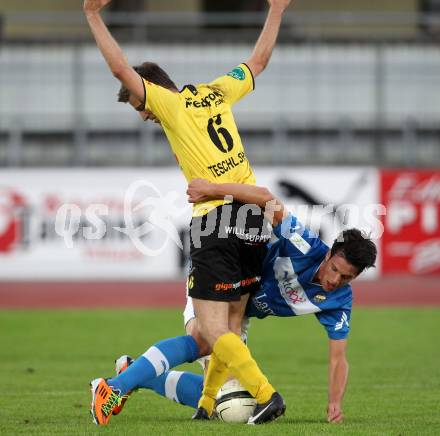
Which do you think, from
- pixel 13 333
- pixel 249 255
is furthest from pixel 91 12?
pixel 13 333

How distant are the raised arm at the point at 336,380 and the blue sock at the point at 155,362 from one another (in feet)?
2.85

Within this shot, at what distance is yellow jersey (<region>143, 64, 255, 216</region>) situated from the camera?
669 cm

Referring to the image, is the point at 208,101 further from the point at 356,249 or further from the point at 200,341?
the point at 200,341

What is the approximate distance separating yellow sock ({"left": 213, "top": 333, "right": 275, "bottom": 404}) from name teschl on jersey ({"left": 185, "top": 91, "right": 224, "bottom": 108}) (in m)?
1.46

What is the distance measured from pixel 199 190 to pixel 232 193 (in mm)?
200

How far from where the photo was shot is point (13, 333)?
14117mm

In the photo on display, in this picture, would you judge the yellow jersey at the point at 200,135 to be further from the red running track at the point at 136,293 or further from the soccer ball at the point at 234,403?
the red running track at the point at 136,293

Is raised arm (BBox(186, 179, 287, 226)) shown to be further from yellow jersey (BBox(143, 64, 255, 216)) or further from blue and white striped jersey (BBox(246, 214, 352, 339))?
blue and white striped jersey (BBox(246, 214, 352, 339))

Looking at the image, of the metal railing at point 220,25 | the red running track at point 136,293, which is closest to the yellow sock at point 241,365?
the red running track at point 136,293

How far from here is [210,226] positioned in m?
6.64

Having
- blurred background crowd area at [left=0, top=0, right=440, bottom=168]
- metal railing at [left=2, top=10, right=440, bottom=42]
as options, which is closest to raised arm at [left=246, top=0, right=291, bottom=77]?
blurred background crowd area at [left=0, top=0, right=440, bottom=168]

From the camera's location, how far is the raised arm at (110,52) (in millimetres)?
6535

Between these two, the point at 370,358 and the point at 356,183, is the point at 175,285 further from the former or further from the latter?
the point at 370,358

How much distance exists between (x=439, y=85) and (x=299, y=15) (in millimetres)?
3990
